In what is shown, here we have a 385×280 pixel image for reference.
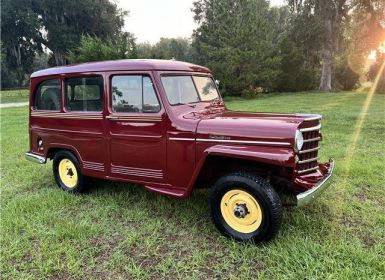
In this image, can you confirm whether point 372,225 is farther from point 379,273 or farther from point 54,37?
point 54,37

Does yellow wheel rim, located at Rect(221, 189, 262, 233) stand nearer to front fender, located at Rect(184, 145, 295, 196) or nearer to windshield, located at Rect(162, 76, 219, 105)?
front fender, located at Rect(184, 145, 295, 196)

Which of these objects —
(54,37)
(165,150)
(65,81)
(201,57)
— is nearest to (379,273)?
(165,150)

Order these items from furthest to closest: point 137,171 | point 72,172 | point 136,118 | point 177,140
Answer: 1. point 72,172
2. point 137,171
3. point 136,118
4. point 177,140

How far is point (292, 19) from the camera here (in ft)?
106

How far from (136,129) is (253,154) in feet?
5.42

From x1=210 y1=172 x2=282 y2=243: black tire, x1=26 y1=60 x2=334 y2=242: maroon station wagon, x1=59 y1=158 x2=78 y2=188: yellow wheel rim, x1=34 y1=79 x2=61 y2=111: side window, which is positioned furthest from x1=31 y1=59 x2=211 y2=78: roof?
x1=210 y1=172 x2=282 y2=243: black tire

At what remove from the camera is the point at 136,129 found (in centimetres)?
437

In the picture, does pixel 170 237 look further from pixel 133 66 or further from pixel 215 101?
pixel 133 66

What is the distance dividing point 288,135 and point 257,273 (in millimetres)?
1367

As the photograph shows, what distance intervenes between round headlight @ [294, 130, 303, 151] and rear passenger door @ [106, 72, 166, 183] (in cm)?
158

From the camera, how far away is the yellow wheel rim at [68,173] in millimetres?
5414

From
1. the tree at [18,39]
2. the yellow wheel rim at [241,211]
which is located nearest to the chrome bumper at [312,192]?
the yellow wheel rim at [241,211]

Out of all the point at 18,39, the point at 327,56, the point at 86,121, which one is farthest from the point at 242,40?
the point at 18,39

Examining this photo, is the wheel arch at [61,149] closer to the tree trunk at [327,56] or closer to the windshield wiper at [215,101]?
the windshield wiper at [215,101]
